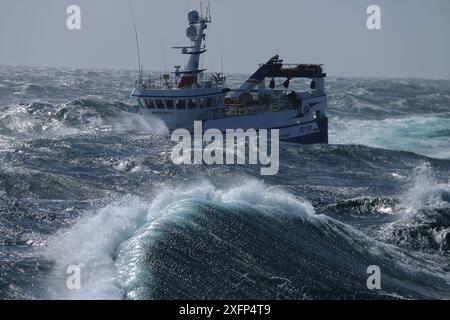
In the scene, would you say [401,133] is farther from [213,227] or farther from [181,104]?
[213,227]

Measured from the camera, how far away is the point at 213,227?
16.6m

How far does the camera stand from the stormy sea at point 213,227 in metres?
13.9

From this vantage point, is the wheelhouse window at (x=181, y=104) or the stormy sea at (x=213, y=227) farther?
the wheelhouse window at (x=181, y=104)

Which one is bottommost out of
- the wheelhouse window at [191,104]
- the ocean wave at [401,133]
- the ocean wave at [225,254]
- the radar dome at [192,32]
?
the ocean wave at [401,133]

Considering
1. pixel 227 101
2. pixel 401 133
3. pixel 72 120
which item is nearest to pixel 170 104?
pixel 227 101

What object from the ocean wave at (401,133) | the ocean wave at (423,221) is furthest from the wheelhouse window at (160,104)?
the ocean wave at (423,221)

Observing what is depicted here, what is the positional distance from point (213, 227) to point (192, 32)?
3558cm

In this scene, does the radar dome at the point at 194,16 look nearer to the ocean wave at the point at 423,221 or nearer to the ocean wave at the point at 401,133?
the ocean wave at the point at 401,133

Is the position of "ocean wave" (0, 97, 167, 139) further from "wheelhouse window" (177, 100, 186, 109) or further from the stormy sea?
the stormy sea

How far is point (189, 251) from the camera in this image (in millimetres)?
14914

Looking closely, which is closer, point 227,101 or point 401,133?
point 227,101

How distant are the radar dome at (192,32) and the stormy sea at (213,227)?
14333mm

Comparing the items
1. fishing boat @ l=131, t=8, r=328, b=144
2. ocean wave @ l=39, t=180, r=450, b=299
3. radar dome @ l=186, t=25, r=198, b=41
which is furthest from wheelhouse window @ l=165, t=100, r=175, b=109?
ocean wave @ l=39, t=180, r=450, b=299

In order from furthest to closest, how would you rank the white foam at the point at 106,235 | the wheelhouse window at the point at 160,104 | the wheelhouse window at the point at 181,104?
the wheelhouse window at the point at 160,104 → the wheelhouse window at the point at 181,104 → the white foam at the point at 106,235
